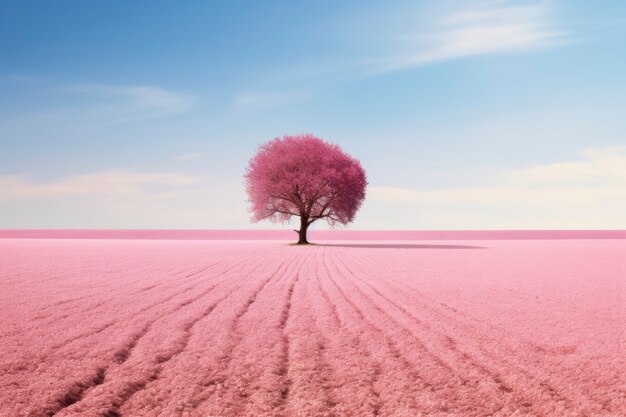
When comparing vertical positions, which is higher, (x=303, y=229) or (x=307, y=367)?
(x=303, y=229)

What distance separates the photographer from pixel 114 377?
5.35m

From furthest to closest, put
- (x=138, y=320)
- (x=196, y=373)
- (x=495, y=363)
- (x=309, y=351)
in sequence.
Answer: (x=138, y=320) → (x=309, y=351) → (x=495, y=363) → (x=196, y=373)

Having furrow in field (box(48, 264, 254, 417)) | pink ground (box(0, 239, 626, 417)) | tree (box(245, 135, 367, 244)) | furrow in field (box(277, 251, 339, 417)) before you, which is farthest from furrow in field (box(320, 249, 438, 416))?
tree (box(245, 135, 367, 244))

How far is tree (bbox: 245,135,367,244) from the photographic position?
140 ft

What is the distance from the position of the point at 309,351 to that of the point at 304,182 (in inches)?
1429

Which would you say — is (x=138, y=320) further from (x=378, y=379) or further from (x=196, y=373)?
(x=378, y=379)

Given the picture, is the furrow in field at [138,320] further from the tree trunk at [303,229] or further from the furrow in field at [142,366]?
the tree trunk at [303,229]

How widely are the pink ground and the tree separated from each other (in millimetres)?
30503

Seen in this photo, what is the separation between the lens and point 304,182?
42.4 metres

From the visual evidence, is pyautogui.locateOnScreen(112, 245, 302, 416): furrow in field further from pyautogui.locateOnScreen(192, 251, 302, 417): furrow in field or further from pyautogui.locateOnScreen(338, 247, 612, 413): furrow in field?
pyautogui.locateOnScreen(338, 247, 612, 413): furrow in field

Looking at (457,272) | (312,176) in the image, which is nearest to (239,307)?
(457,272)

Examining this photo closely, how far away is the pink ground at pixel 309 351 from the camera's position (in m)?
4.66

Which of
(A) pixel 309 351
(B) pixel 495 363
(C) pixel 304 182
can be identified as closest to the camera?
(B) pixel 495 363

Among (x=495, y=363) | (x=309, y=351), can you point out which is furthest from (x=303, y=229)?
(x=495, y=363)
